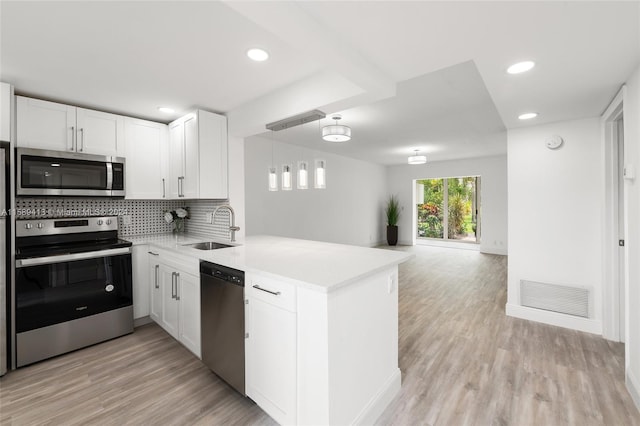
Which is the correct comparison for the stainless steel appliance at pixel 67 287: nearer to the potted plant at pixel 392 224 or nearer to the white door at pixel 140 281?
the white door at pixel 140 281

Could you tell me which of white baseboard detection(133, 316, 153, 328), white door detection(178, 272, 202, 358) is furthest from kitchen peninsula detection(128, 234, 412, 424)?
white baseboard detection(133, 316, 153, 328)

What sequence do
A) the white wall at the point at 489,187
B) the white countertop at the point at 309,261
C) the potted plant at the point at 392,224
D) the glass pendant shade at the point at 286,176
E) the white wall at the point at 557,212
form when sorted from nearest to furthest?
the white countertop at the point at 309,261 → the glass pendant shade at the point at 286,176 → the white wall at the point at 557,212 → the white wall at the point at 489,187 → the potted plant at the point at 392,224

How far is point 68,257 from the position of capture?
8.30 ft

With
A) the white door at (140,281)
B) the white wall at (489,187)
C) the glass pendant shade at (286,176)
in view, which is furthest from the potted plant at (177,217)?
the white wall at (489,187)

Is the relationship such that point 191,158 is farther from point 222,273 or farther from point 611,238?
point 611,238

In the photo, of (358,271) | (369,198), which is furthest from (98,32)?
(369,198)

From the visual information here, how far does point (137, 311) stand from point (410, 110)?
3.82 metres

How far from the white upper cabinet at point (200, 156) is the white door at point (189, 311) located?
0.96m

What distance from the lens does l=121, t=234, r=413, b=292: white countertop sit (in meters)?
1.56

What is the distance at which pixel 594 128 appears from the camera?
2945mm

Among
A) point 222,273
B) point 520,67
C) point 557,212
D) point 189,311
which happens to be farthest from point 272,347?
point 557,212

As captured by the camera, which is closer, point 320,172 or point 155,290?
point 320,172

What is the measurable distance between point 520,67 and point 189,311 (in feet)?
10.0

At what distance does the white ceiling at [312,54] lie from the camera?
4.73ft
